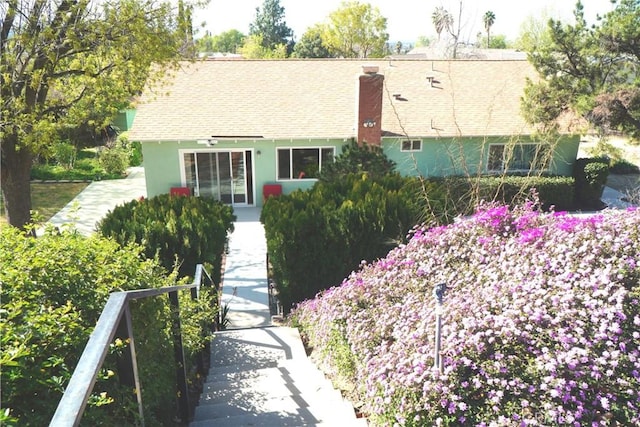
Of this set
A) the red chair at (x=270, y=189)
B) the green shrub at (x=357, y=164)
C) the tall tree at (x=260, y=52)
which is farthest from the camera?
the tall tree at (x=260, y=52)

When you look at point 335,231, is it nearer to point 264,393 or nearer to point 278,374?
point 278,374

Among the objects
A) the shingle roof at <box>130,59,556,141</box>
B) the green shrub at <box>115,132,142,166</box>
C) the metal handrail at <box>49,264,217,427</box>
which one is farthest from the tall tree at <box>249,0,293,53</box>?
the metal handrail at <box>49,264,217,427</box>

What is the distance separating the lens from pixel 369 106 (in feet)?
57.2

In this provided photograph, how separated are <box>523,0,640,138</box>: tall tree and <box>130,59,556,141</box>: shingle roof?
1.57 meters

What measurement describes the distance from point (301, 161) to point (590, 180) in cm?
1058

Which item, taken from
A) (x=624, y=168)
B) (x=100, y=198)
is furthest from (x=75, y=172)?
(x=624, y=168)

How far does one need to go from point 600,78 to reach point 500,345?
15448 millimetres

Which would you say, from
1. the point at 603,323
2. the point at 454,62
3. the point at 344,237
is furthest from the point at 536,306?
the point at 454,62

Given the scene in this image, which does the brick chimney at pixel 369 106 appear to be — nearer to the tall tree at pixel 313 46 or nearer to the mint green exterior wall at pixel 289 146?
the mint green exterior wall at pixel 289 146

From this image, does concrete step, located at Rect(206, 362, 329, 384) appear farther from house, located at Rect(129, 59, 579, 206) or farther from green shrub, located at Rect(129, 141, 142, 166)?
green shrub, located at Rect(129, 141, 142, 166)

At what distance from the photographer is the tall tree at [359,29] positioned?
1959 inches

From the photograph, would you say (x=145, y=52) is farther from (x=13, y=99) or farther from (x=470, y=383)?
(x=470, y=383)

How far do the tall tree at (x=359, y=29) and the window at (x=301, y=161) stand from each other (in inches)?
1407

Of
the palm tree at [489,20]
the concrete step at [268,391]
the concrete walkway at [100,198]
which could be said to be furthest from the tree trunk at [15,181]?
the palm tree at [489,20]
